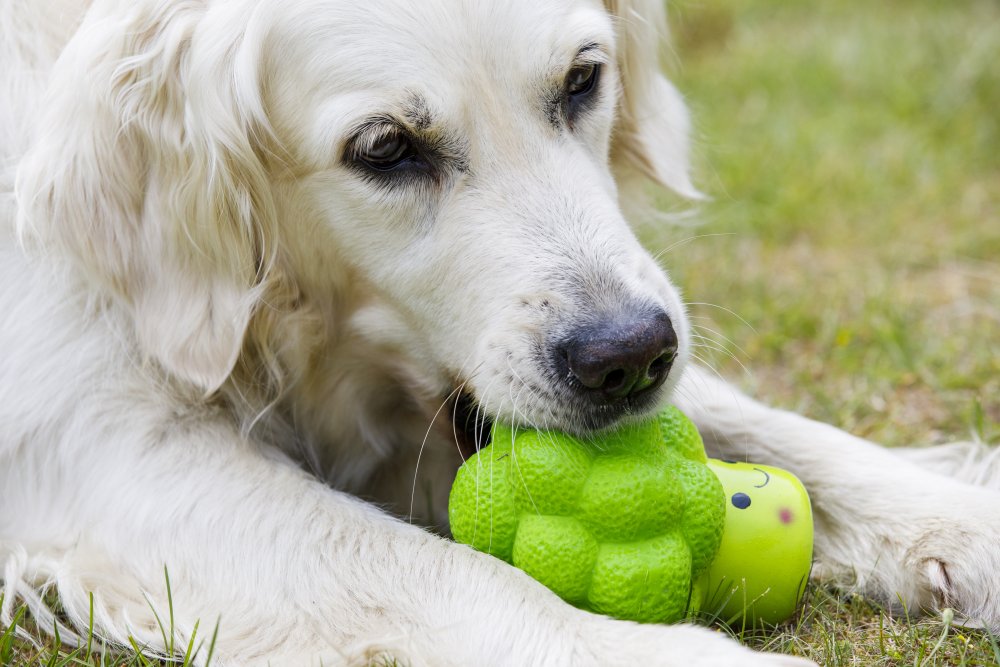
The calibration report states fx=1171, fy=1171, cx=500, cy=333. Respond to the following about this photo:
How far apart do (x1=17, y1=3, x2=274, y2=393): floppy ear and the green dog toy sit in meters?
0.84

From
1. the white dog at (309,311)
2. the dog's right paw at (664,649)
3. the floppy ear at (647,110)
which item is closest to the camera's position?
the dog's right paw at (664,649)

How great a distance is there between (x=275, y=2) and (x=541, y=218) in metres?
0.81

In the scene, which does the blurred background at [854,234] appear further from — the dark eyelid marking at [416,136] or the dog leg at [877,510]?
the dark eyelid marking at [416,136]

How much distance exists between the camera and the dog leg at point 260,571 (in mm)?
2383

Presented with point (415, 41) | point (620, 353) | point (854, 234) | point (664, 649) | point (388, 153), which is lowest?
point (854, 234)

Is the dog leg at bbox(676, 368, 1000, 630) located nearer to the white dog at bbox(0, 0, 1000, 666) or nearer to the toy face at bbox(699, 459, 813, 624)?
the white dog at bbox(0, 0, 1000, 666)

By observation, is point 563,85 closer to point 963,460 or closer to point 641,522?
point 641,522

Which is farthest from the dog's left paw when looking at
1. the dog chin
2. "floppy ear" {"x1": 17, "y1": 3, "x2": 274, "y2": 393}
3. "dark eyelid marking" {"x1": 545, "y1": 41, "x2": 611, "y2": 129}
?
"floppy ear" {"x1": 17, "y1": 3, "x2": 274, "y2": 393}

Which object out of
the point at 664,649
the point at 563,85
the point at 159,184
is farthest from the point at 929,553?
the point at 159,184

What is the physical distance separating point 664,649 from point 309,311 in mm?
1318

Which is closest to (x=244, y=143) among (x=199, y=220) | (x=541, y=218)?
(x=199, y=220)

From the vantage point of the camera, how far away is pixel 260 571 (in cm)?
269

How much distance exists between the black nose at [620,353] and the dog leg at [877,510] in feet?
1.00

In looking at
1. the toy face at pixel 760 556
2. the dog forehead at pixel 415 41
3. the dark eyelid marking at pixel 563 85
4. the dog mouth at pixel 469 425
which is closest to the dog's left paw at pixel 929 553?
the toy face at pixel 760 556
